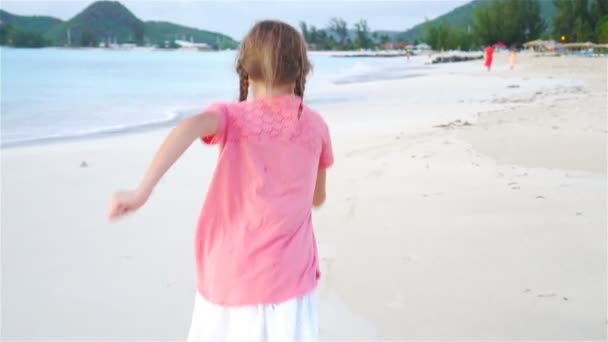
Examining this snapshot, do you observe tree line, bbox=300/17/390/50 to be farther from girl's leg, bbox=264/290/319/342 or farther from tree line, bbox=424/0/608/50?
girl's leg, bbox=264/290/319/342

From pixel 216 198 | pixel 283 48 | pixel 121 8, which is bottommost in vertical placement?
pixel 216 198

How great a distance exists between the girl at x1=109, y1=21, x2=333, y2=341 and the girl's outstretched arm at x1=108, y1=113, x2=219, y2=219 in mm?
83

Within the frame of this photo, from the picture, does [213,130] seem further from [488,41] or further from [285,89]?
[488,41]

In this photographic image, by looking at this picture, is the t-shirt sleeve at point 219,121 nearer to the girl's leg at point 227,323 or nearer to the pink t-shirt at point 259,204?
the pink t-shirt at point 259,204

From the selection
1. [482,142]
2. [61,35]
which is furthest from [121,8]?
[482,142]

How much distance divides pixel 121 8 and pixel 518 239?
12449 cm

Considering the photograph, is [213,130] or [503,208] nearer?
[213,130]

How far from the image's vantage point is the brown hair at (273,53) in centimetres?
158

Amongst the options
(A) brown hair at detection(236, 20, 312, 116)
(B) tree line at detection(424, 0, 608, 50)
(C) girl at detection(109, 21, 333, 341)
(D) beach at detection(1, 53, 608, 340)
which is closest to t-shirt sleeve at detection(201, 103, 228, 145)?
(C) girl at detection(109, 21, 333, 341)

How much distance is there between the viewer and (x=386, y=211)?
14.0 feet

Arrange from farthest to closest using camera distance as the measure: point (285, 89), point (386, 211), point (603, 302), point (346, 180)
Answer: point (346, 180)
point (386, 211)
point (603, 302)
point (285, 89)

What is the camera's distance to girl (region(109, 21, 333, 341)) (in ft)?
5.23

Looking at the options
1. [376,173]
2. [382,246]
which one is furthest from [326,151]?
[376,173]

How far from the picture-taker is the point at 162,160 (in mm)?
1445
